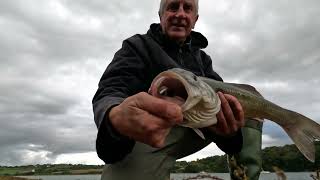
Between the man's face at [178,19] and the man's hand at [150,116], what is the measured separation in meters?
2.81

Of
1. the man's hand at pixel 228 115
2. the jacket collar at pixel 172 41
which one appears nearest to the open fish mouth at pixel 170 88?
the man's hand at pixel 228 115

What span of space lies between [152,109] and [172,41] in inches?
116

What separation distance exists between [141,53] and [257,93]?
145cm

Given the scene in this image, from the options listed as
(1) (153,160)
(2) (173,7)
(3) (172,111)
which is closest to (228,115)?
(1) (153,160)

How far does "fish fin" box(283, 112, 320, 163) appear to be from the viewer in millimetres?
4941

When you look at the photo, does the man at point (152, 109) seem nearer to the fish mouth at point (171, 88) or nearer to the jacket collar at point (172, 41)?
the jacket collar at point (172, 41)

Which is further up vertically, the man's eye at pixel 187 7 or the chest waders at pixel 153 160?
the man's eye at pixel 187 7

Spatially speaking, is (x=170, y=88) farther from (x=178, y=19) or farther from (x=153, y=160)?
(x=178, y=19)

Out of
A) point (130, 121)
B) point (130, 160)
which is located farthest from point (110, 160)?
point (130, 121)

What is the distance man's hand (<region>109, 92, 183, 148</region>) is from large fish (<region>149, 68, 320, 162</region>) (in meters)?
0.20

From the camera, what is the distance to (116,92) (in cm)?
385

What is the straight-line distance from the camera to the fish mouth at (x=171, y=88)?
2.68m

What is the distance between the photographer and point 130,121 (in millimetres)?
2502

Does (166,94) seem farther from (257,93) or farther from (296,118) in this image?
(296,118)
